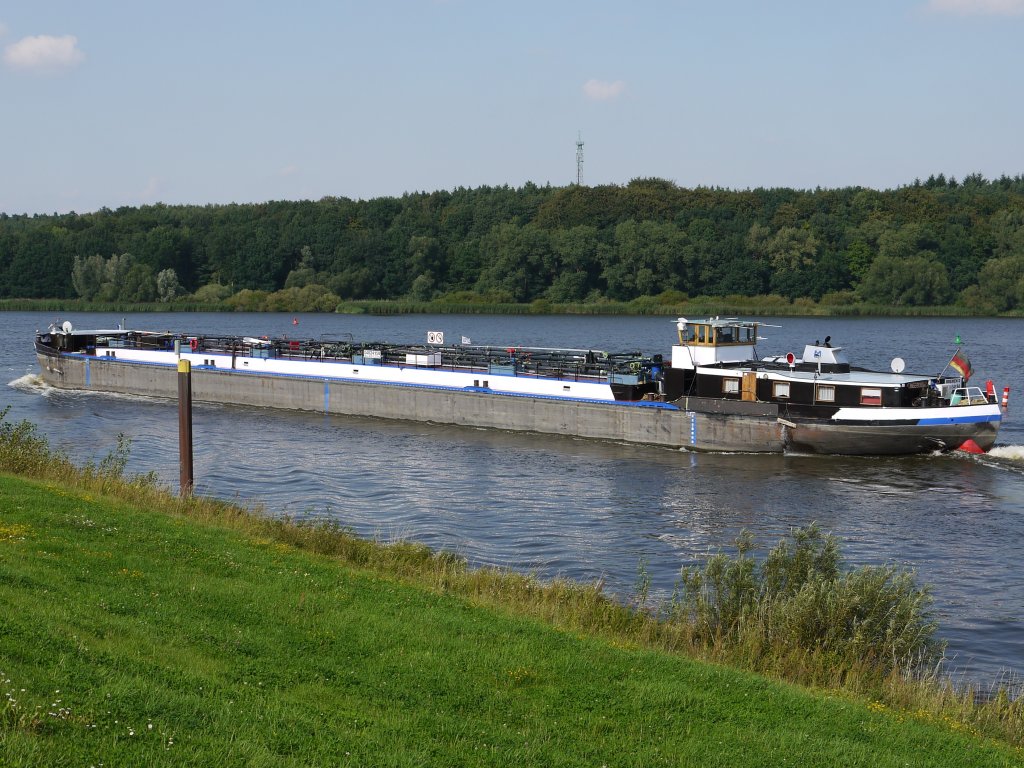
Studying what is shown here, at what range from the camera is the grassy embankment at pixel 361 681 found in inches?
400

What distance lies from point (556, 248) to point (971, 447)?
380 ft

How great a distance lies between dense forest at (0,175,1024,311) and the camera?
468 feet

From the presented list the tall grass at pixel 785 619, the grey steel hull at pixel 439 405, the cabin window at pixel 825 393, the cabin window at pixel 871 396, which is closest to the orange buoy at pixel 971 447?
the cabin window at pixel 871 396

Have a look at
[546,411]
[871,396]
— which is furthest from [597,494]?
[546,411]

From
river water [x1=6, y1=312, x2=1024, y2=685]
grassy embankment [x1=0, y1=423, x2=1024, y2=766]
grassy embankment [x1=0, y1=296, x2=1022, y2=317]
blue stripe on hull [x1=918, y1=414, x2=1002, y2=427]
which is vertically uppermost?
grassy embankment [x1=0, y1=296, x2=1022, y2=317]

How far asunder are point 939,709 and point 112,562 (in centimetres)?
1177

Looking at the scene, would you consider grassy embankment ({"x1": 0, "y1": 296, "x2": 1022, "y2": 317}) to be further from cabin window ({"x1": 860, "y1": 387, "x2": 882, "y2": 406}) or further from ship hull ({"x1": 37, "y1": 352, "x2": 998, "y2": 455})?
cabin window ({"x1": 860, "y1": 387, "x2": 882, "y2": 406})

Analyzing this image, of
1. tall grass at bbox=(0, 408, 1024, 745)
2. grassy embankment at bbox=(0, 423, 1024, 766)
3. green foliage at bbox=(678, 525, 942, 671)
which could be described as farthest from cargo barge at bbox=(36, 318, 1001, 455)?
green foliage at bbox=(678, 525, 942, 671)

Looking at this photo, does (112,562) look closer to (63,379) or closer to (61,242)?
(63,379)

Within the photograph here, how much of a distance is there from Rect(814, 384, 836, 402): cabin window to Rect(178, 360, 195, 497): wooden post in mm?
23899

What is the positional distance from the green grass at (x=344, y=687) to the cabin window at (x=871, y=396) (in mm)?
27692

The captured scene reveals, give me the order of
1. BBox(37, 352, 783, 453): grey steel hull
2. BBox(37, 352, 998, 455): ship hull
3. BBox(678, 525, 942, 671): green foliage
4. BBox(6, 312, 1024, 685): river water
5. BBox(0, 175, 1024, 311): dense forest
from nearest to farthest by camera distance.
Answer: BBox(678, 525, 942, 671): green foliage → BBox(6, 312, 1024, 685): river water → BBox(37, 352, 998, 455): ship hull → BBox(37, 352, 783, 453): grey steel hull → BBox(0, 175, 1024, 311): dense forest

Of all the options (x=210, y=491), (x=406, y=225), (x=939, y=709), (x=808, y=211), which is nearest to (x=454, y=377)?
(x=210, y=491)

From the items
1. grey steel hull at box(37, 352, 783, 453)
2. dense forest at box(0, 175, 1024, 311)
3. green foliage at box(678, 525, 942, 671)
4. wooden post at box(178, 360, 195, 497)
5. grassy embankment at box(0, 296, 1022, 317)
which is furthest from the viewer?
dense forest at box(0, 175, 1024, 311)
